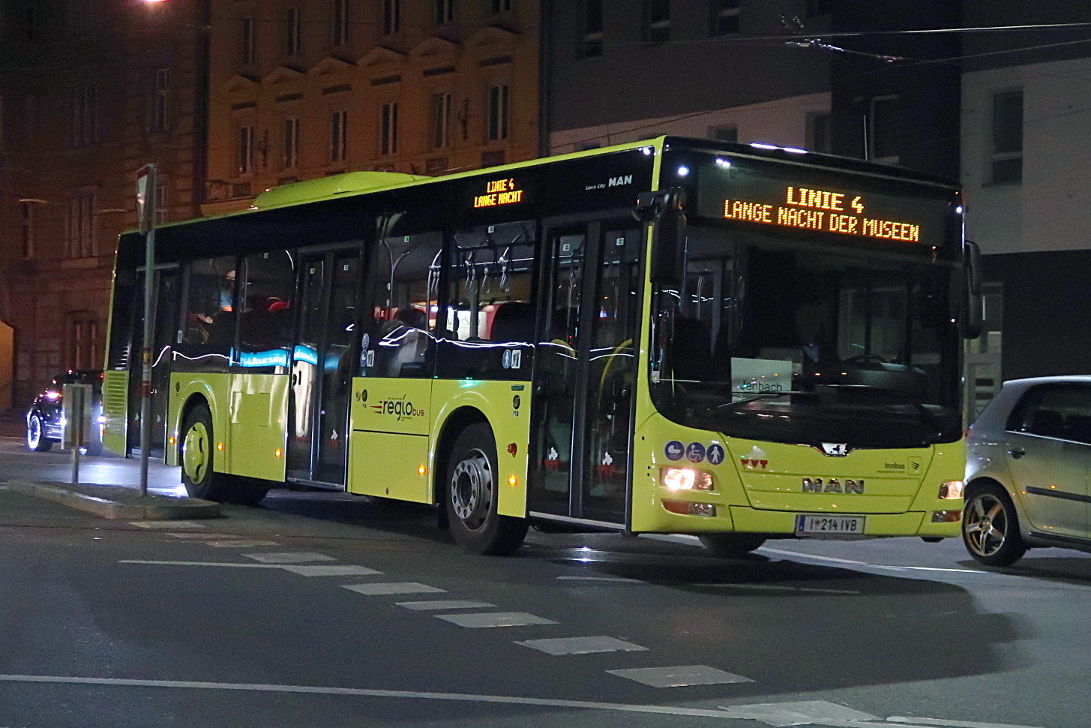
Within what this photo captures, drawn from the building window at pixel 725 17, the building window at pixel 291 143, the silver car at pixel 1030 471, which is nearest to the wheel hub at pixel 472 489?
the silver car at pixel 1030 471

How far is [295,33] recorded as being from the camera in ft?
148

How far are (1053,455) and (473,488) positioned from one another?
448 centimetres

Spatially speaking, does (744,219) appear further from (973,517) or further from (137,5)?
(137,5)

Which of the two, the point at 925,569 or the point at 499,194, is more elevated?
the point at 499,194

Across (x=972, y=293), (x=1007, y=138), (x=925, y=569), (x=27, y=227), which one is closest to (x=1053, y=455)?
(x=925, y=569)

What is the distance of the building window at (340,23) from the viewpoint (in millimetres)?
43281

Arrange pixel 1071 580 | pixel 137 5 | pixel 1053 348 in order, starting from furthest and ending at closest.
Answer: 1. pixel 137 5
2. pixel 1053 348
3. pixel 1071 580

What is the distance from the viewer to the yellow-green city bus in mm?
11469

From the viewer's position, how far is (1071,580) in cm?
1334

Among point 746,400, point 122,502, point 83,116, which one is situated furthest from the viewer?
point 83,116

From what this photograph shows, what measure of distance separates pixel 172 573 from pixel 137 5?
4068 cm

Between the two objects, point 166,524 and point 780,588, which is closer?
point 780,588

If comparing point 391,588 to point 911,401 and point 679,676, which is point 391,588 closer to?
point 679,676

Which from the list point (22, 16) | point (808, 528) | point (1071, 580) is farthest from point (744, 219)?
point (22, 16)
